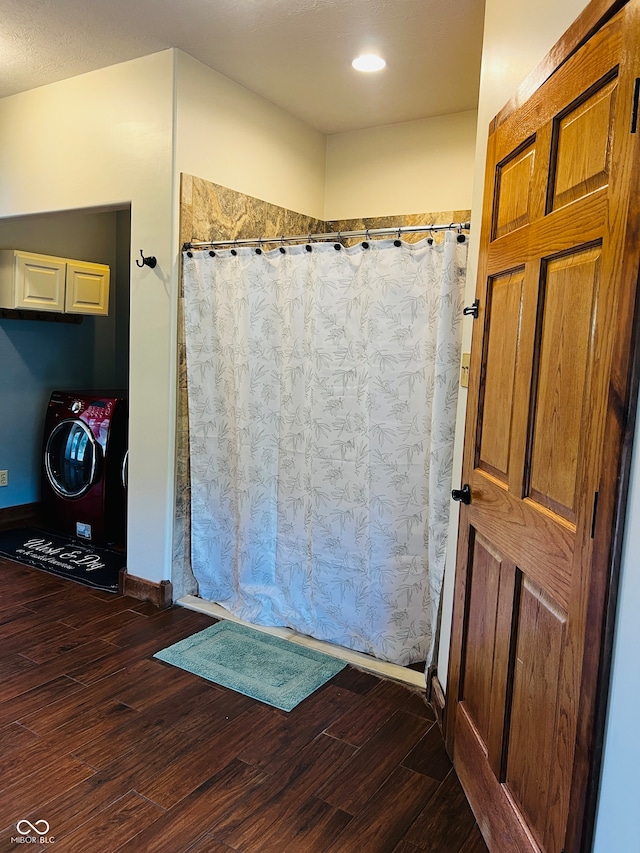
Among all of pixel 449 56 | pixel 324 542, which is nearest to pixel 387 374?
pixel 324 542

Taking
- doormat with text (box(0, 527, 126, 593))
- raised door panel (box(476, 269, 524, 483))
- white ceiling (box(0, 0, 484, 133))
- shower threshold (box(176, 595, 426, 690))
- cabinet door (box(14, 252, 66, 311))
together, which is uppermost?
white ceiling (box(0, 0, 484, 133))

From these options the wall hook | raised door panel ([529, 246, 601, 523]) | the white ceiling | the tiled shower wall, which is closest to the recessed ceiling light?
the white ceiling

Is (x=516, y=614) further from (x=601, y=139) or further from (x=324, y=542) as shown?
(x=324, y=542)

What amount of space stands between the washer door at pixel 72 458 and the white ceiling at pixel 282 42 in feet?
6.54

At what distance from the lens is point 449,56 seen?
2.81m

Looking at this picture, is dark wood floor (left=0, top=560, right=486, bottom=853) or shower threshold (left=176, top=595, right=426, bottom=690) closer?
dark wood floor (left=0, top=560, right=486, bottom=853)

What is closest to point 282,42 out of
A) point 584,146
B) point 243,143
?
point 243,143

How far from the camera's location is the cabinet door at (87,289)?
4.16 m

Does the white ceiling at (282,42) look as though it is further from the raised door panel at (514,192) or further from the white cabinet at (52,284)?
the raised door panel at (514,192)

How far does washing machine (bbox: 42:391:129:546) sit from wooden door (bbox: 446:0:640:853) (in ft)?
8.69

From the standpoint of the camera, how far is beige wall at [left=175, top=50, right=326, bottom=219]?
2.93 metres

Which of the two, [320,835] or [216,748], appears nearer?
[320,835]

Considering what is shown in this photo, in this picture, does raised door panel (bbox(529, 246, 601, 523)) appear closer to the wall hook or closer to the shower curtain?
the shower curtain

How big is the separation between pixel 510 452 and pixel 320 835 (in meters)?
1.15
